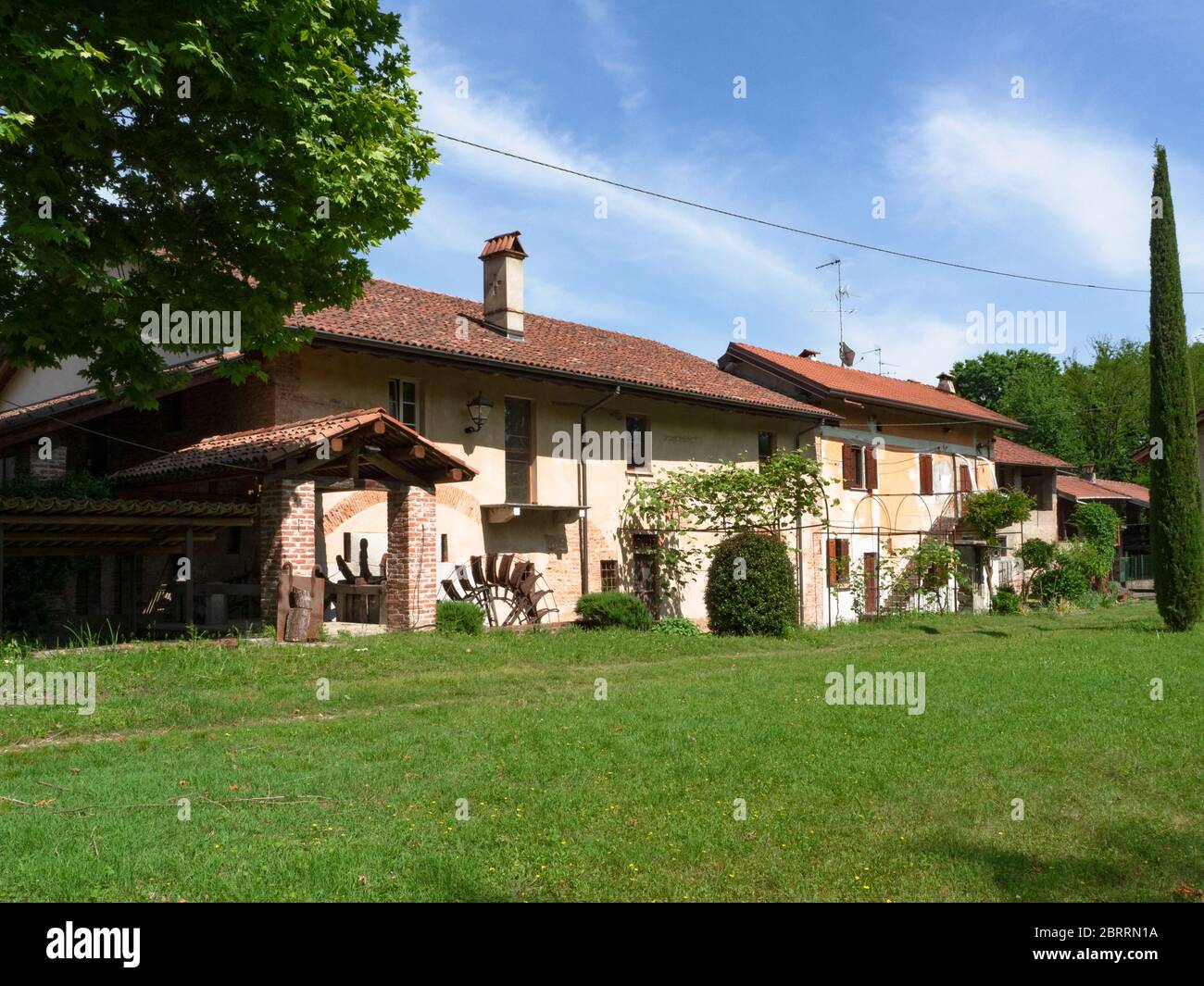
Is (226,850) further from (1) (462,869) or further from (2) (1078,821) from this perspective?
(2) (1078,821)

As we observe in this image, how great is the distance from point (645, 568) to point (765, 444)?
5.74m

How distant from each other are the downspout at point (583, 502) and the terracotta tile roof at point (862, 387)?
892 centimetres

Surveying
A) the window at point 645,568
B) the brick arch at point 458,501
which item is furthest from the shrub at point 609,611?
the brick arch at point 458,501

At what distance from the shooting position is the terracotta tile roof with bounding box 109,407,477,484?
1391 cm

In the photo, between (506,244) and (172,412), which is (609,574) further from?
(172,412)

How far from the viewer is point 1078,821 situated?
240 inches

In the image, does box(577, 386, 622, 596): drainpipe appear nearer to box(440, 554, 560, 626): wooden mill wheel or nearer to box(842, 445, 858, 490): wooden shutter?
box(440, 554, 560, 626): wooden mill wheel

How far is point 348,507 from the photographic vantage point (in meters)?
16.9

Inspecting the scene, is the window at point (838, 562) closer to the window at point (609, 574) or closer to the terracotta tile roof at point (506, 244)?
the window at point (609, 574)

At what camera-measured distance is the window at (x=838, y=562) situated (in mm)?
26953

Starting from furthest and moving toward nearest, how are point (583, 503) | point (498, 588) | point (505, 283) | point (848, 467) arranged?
point (848, 467), point (505, 283), point (583, 503), point (498, 588)

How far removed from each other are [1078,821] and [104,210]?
10.7 m

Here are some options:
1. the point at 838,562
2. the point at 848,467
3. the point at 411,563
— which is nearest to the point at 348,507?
the point at 411,563

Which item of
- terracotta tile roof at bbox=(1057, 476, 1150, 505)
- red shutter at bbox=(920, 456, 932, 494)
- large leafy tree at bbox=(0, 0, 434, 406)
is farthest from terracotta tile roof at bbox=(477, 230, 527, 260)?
terracotta tile roof at bbox=(1057, 476, 1150, 505)
